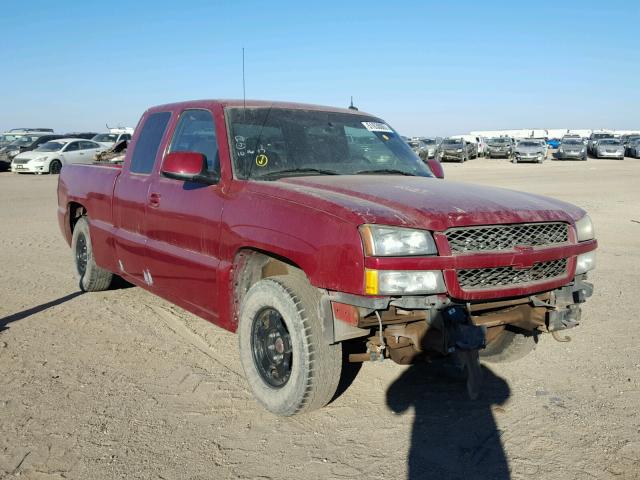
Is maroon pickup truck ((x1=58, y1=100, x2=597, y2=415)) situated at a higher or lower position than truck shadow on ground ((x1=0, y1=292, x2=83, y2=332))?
higher

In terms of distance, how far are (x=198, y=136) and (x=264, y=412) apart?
2.11 m

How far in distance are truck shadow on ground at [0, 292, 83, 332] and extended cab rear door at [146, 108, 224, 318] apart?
149cm

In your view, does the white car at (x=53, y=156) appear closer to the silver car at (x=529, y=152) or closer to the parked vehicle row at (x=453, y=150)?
the parked vehicle row at (x=453, y=150)

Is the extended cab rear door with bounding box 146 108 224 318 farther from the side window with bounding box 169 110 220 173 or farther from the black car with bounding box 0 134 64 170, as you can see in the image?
the black car with bounding box 0 134 64 170

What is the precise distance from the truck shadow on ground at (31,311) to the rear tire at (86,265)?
0.19 meters

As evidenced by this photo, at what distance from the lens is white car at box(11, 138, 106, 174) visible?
26.1 m

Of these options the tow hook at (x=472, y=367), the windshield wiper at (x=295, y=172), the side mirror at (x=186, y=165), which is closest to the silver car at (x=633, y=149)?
the windshield wiper at (x=295, y=172)

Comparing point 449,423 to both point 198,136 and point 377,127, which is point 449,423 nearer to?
point 377,127

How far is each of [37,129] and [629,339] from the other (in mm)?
50245

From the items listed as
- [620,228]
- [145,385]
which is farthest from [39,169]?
[145,385]

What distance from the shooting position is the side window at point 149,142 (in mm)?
5102

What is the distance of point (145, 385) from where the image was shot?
411 cm

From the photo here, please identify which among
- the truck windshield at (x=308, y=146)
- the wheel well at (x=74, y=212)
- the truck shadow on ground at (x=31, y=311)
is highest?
the truck windshield at (x=308, y=146)

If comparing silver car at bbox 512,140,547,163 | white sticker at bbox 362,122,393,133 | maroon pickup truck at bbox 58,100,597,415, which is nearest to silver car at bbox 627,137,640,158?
silver car at bbox 512,140,547,163
